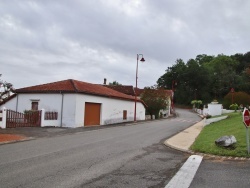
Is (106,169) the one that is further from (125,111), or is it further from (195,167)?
(125,111)

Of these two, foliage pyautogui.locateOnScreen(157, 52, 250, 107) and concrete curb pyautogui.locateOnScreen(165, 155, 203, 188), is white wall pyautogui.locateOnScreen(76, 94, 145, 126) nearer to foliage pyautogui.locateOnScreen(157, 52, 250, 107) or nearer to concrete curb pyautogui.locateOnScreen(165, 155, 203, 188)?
concrete curb pyautogui.locateOnScreen(165, 155, 203, 188)

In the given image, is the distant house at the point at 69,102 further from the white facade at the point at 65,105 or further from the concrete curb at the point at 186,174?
the concrete curb at the point at 186,174

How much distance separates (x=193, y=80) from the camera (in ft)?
316

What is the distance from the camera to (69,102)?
84.4 feet

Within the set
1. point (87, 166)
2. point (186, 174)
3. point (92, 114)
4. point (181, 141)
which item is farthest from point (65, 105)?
point (186, 174)

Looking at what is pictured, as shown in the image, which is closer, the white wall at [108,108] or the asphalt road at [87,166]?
the asphalt road at [87,166]

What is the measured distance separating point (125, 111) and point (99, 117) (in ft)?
22.3

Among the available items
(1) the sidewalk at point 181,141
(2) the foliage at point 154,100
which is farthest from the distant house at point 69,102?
(2) the foliage at point 154,100

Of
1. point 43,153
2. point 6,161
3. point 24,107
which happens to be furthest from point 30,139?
point 24,107

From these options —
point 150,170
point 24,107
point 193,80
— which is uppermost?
point 193,80

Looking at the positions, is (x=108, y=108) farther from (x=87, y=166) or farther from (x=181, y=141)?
(x=87, y=166)

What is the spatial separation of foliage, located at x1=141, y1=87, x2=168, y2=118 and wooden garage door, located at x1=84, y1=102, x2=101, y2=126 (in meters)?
20.4

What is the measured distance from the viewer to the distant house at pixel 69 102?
25609 millimetres

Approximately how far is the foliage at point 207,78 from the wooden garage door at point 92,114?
206 ft
